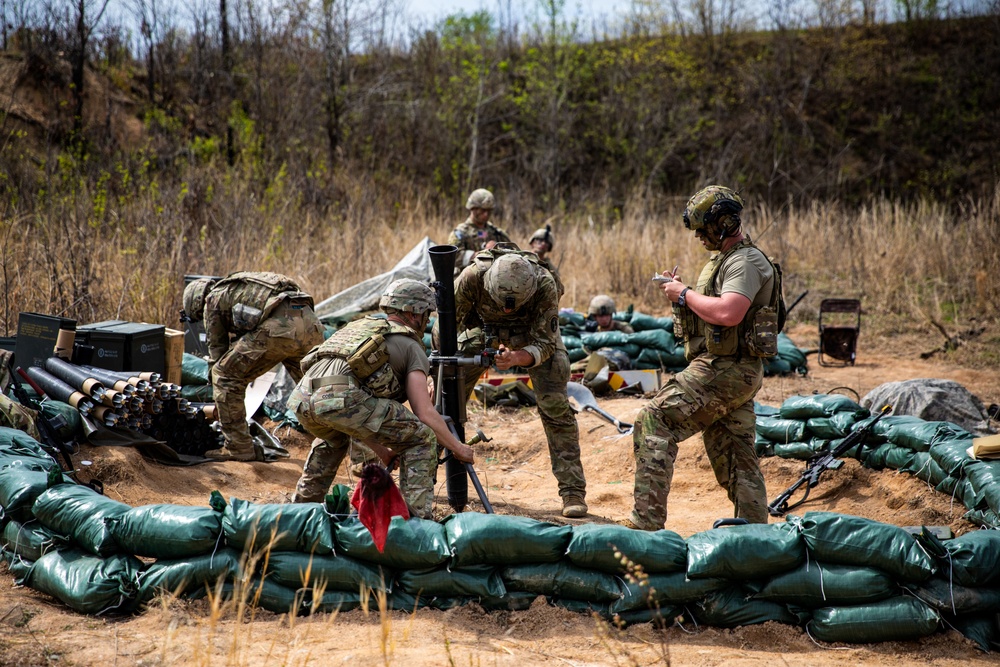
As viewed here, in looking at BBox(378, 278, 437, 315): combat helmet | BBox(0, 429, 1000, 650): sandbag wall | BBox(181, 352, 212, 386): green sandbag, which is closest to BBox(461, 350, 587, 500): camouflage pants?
BBox(378, 278, 437, 315): combat helmet

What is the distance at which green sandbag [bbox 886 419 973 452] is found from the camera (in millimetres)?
4824

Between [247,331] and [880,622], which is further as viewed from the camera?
[247,331]

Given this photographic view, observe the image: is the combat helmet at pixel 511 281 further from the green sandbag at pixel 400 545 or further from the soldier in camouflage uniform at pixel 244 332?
the soldier in camouflage uniform at pixel 244 332

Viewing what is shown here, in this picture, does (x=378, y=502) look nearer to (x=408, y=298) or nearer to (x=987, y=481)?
(x=408, y=298)

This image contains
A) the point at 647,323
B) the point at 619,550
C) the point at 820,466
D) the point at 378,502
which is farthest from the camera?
the point at 647,323

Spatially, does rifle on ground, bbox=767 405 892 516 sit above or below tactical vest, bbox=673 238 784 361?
below

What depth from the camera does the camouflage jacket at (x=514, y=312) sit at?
4.95m

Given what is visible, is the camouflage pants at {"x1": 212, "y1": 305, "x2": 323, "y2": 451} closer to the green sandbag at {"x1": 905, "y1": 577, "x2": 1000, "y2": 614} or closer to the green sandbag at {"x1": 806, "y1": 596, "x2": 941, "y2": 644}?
the green sandbag at {"x1": 806, "y1": 596, "x2": 941, "y2": 644}

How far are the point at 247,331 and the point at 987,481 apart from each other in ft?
15.0

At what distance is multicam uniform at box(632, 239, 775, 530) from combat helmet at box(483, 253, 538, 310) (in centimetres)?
86

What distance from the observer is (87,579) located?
3.34 metres

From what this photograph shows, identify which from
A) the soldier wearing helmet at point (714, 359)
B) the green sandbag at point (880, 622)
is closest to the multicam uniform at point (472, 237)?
the soldier wearing helmet at point (714, 359)

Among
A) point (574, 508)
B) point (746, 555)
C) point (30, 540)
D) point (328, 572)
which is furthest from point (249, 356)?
point (746, 555)

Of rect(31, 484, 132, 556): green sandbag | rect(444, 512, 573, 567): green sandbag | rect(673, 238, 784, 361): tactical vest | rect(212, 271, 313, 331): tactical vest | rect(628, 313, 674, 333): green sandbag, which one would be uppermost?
rect(212, 271, 313, 331): tactical vest
